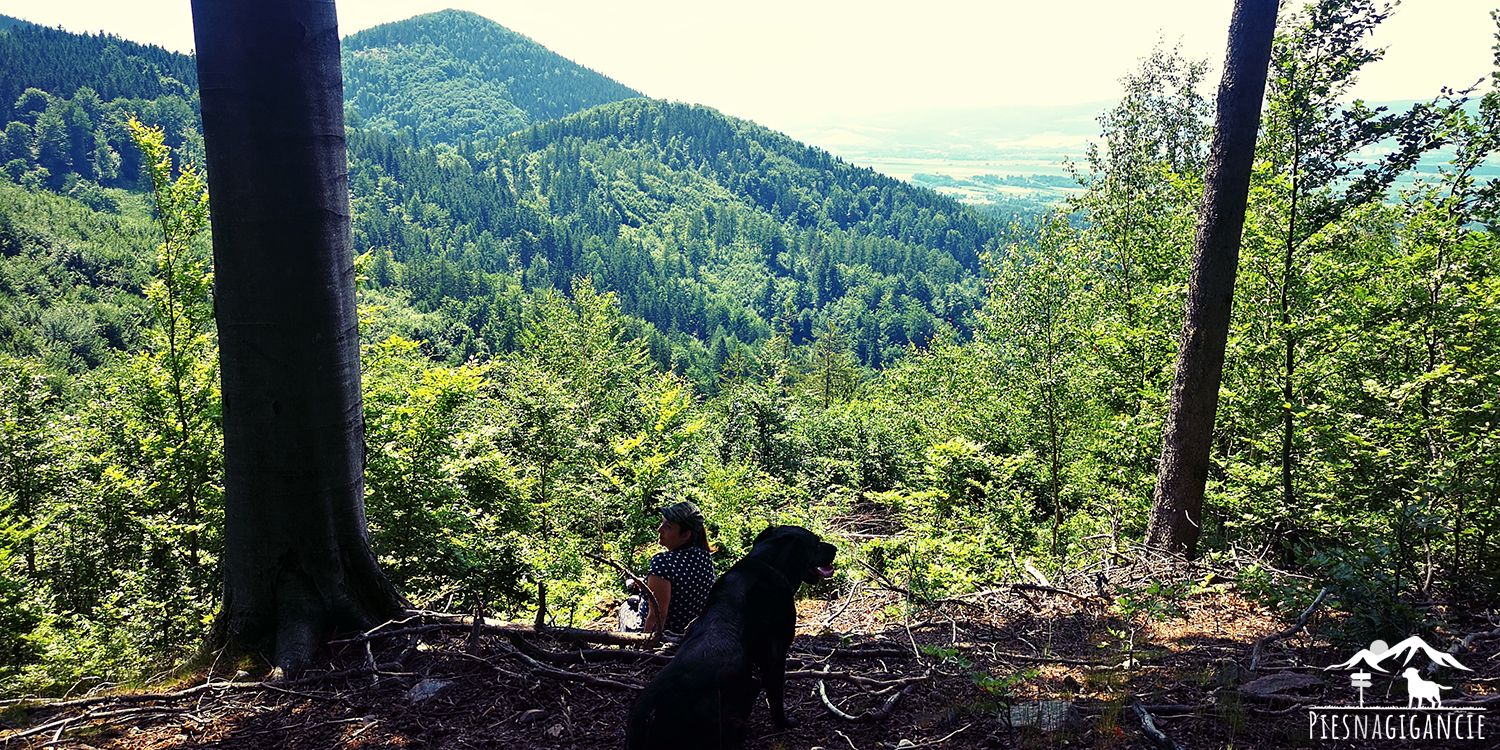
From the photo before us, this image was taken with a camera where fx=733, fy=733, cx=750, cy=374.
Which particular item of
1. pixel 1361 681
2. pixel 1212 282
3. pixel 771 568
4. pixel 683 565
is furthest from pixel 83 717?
pixel 1212 282

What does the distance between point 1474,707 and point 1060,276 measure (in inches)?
465

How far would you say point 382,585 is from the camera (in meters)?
4.12

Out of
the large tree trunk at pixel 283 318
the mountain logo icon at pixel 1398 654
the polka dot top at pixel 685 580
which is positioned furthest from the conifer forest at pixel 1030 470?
the polka dot top at pixel 685 580

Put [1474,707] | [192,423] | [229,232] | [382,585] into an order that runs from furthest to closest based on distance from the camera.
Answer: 1. [192,423]
2. [382,585]
3. [229,232]
4. [1474,707]

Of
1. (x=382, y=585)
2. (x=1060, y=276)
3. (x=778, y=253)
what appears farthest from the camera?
(x=778, y=253)

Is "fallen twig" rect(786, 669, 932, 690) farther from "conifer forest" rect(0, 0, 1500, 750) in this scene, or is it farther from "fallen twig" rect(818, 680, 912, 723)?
"fallen twig" rect(818, 680, 912, 723)

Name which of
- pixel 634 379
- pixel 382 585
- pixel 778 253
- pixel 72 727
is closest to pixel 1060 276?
pixel 382 585

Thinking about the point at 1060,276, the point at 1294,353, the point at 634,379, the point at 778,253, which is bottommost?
the point at 634,379

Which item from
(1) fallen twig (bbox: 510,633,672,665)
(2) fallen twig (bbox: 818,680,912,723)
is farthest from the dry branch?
(1) fallen twig (bbox: 510,633,672,665)

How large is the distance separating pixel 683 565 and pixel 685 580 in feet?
0.31

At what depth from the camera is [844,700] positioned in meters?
3.71

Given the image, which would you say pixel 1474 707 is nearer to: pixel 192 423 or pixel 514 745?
pixel 514 745

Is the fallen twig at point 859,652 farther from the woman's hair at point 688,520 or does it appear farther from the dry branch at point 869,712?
the woman's hair at point 688,520

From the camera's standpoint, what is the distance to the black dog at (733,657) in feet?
9.01
